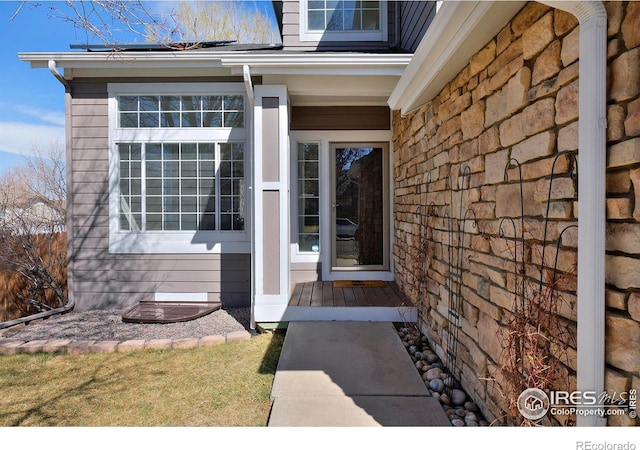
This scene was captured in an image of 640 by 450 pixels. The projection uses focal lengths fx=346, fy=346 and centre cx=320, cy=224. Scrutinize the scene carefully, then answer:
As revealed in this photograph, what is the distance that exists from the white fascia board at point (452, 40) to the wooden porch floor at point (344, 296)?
7.30 feet

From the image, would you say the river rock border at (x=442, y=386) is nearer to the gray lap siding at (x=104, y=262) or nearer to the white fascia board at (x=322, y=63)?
the gray lap siding at (x=104, y=262)

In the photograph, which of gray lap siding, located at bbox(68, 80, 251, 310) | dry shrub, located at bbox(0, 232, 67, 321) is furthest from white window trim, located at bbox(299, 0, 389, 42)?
dry shrub, located at bbox(0, 232, 67, 321)

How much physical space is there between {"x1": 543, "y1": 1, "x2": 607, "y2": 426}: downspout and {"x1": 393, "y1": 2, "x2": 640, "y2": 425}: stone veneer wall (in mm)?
30

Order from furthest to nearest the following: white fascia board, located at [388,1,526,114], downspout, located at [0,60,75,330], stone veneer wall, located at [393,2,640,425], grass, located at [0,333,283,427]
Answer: downspout, located at [0,60,75,330], grass, located at [0,333,283,427], white fascia board, located at [388,1,526,114], stone veneer wall, located at [393,2,640,425]

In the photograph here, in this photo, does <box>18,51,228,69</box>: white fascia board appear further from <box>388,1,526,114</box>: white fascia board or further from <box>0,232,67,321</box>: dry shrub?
<box>388,1,526,114</box>: white fascia board

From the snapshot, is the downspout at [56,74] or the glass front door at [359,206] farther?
the glass front door at [359,206]

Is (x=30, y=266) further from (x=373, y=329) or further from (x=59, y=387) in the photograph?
(x=373, y=329)

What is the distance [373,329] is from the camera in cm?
360

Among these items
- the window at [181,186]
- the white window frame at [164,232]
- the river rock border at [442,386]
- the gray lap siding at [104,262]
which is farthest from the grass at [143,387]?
the window at [181,186]

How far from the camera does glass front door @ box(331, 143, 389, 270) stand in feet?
16.9

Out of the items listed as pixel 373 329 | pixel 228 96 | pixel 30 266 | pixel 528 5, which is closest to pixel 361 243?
pixel 373 329

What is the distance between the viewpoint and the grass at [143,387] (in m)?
2.38
